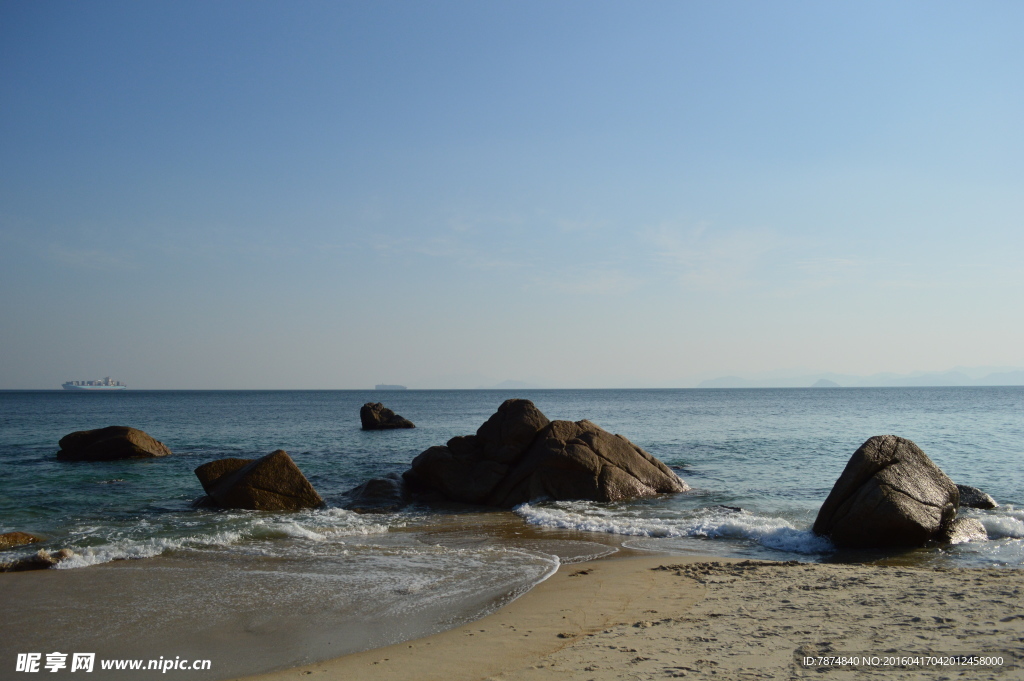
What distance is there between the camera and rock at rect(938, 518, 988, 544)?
11273 millimetres

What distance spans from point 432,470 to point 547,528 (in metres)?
5.25

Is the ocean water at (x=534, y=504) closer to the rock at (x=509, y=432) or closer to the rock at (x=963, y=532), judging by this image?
the rock at (x=963, y=532)

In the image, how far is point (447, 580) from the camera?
880 centimetres

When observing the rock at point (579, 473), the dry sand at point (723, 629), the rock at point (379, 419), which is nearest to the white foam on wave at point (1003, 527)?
the dry sand at point (723, 629)

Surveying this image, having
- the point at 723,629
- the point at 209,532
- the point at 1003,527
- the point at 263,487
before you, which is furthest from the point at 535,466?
the point at 723,629

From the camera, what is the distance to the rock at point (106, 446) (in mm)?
25172

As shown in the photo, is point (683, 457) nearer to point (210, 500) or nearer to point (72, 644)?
point (210, 500)

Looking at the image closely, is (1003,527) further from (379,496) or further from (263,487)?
(263,487)

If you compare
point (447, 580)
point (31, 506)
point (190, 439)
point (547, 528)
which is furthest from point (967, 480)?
point (190, 439)

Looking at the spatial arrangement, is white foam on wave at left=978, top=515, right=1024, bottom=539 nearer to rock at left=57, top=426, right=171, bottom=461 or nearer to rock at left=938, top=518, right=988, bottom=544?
rock at left=938, top=518, right=988, bottom=544

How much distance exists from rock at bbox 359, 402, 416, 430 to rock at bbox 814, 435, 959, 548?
3611 cm

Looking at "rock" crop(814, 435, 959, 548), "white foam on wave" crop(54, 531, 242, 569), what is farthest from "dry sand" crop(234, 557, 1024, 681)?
"white foam on wave" crop(54, 531, 242, 569)

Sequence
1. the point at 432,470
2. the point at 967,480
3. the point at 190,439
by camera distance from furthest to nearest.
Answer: the point at 190,439 < the point at 967,480 < the point at 432,470

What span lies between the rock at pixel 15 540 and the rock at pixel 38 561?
166cm
